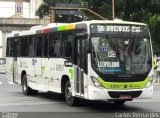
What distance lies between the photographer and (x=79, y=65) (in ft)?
50.4

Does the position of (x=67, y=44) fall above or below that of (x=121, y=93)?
above

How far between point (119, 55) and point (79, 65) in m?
1.40

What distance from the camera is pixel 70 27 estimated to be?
16.3 m

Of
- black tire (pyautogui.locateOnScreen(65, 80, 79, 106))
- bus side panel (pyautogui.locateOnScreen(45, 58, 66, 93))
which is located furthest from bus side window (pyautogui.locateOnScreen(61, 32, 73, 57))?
black tire (pyautogui.locateOnScreen(65, 80, 79, 106))

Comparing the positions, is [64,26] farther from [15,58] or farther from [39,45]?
[15,58]

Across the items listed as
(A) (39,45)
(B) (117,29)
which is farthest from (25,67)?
(B) (117,29)

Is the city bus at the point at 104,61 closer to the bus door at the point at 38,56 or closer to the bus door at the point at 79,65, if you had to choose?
the bus door at the point at 79,65

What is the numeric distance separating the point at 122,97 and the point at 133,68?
0.92 meters

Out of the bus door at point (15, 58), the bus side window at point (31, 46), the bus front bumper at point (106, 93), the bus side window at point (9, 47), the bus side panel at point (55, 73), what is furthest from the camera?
the bus side window at point (9, 47)

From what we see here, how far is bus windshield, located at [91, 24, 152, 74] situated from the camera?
47.7 ft

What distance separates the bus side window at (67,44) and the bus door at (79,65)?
1.50 feet

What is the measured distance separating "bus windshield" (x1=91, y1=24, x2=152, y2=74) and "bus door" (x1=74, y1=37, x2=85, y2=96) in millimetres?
650

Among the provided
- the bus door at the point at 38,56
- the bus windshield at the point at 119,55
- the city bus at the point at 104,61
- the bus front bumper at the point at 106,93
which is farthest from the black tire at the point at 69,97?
the bus door at the point at 38,56

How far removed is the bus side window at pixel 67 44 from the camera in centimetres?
1614
